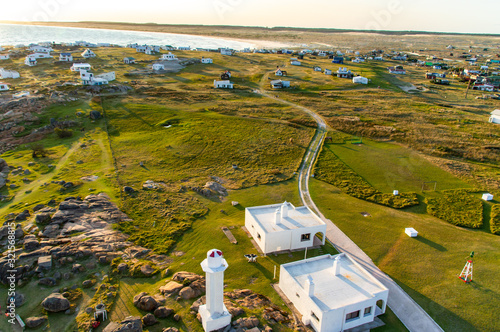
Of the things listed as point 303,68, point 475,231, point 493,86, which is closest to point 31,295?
point 475,231

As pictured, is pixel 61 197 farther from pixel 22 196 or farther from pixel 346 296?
pixel 346 296

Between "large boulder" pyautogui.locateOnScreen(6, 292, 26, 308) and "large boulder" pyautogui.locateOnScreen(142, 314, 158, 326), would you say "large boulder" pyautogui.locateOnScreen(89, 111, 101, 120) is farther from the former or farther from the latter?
"large boulder" pyautogui.locateOnScreen(142, 314, 158, 326)

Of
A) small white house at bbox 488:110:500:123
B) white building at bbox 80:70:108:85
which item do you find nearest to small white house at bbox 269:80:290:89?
white building at bbox 80:70:108:85

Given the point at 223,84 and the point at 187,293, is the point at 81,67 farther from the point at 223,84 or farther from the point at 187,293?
the point at 187,293

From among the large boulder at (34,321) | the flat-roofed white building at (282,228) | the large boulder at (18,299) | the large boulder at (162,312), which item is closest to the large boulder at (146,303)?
the large boulder at (162,312)

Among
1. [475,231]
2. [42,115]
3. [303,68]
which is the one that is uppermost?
[303,68]

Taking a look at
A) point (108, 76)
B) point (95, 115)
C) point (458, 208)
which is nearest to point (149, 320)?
point (458, 208)
